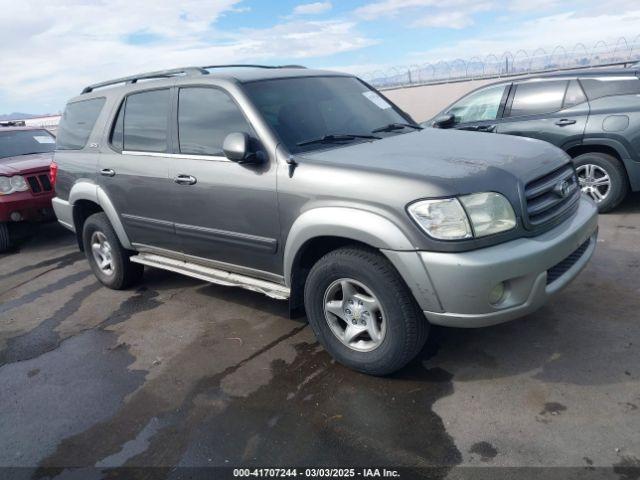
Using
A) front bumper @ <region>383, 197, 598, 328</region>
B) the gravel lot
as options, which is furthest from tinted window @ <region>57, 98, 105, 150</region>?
front bumper @ <region>383, 197, 598, 328</region>

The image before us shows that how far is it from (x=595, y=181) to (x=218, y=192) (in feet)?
15.1

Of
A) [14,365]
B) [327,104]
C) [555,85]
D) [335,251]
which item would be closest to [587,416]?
[335,251]

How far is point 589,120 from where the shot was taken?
5961mm

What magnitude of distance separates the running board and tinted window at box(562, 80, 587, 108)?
14.8ft

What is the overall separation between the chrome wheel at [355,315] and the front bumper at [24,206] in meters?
5.63

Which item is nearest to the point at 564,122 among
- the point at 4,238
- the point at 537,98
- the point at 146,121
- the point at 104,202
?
the point at 537,98

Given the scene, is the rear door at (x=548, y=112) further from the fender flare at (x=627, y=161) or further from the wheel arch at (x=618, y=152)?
the fender flare at (x=627, y=161)

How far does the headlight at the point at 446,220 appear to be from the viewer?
2.71 m


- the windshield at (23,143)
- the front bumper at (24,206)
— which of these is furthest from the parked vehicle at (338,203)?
the windshield at (23,143)

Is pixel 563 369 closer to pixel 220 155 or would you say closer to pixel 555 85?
pixel 220 155

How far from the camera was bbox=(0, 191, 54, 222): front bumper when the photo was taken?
7.05 meters

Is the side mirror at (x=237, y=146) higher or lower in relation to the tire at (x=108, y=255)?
higher

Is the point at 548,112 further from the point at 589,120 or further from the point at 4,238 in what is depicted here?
the point at 4,238

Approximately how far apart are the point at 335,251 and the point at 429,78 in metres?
14.9
